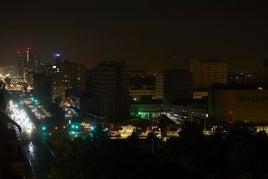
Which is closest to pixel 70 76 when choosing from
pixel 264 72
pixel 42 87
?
pixel 42 87

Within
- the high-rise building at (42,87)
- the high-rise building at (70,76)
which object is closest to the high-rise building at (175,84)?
the high-rise building at (70,76)

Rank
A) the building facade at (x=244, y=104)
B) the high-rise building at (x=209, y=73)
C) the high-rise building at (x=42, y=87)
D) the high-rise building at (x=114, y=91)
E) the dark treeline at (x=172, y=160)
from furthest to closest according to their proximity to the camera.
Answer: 1. the high-rise building at (x=209, y=73)
2. the high-rise building at (x=42, y=87)
3. the high-rise building at (x=114, y=91)
4. the building facade at (x=244, y=104)
5. the dark treeline at (x=172, y=160)

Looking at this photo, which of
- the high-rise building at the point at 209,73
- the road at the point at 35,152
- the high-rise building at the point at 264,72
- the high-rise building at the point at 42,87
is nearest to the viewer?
the road at the point at 35,152

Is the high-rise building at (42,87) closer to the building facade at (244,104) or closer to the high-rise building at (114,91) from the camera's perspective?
the high-rise building at (114,91)

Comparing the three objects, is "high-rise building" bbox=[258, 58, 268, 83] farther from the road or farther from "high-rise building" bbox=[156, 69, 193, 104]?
the road

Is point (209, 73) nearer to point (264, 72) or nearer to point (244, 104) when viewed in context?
point (264, 72)

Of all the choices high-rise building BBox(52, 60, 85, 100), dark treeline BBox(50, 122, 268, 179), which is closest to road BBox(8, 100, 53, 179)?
dark treeline BBox(50, 122, 268, 179)

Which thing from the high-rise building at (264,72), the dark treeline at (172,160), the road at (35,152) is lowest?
the road at (35,152)

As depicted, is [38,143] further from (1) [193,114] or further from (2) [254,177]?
(1) [193,114]

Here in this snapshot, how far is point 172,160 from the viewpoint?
28.5 feet

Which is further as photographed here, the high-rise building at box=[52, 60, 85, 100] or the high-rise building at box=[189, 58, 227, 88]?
the high-rise building at box=[189, 58, 227, 88]

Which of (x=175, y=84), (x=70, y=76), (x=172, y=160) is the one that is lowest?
(x=172, y=160)

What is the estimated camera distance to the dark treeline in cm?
625

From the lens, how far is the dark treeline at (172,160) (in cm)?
625
